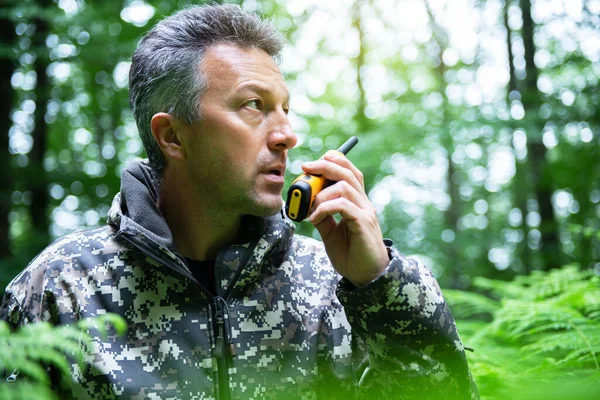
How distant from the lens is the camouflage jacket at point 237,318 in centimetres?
179

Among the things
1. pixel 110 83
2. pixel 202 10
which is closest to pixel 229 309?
pixel 202 10

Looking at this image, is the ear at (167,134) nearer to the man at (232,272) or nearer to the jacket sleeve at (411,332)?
the man at (232,272)

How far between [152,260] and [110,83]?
6.57 metres

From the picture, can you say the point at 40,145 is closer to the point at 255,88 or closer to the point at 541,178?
the point at 255,88

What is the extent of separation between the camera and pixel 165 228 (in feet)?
6.55

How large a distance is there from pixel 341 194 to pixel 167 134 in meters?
0.87

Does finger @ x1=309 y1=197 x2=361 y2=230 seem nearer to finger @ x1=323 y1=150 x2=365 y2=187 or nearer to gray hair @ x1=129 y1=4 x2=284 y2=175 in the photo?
finger @ x1=323 y1=150 x2=365 y2=187

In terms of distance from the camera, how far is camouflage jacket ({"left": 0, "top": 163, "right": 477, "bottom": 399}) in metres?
1.79

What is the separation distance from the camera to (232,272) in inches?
77.7

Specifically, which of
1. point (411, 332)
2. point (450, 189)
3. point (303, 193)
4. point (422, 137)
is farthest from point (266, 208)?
point (450, 189)

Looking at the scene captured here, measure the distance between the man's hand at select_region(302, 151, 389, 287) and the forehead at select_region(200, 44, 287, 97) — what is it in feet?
1.47

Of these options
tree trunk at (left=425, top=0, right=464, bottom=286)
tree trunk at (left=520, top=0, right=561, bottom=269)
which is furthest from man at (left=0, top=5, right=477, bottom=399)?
tree trunk at (left=425, top=0, right=464, bottom=286)

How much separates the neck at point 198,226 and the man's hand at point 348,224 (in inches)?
17.1

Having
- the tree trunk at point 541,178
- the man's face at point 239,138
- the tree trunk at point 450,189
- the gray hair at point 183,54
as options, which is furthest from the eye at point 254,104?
the tree trunk at point 450,189
